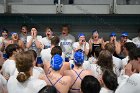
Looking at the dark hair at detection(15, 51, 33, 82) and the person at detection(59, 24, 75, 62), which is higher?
the person at detection(59, 24, 75, 62)

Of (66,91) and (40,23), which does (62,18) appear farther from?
(66,91)

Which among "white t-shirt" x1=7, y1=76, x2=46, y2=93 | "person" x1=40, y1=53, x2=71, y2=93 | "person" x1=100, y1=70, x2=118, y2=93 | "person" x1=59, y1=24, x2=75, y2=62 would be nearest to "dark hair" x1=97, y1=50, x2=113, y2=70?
"person" x1=40, y1=53, x2=71, y2=93

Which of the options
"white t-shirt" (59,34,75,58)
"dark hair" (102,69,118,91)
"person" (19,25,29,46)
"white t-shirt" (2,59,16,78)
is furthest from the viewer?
"person" (19,25,29,46)

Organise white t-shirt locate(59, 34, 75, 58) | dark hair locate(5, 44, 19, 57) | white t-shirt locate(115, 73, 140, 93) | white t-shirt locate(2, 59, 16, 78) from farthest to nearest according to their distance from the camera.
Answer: white t-shirt locate(59, 34, 75, 58) → dark hair locate(5, 44, 19, 57) → white t-shirt locate(2, 59, 16, 78) → white t-shirt locate(115, 73, 140, 93)

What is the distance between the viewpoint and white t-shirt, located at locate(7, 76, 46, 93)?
3.29m

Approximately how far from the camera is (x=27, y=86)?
10.9ft

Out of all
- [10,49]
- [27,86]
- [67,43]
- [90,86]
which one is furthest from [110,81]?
[67,43]

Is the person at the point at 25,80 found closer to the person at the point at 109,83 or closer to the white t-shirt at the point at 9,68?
the person at the point at 109,83

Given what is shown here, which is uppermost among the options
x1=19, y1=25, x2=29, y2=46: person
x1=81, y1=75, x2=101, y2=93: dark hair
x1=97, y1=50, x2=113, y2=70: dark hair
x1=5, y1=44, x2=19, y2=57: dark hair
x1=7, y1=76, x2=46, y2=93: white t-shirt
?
x1=19, y1=25, x2=29, y2=46: person

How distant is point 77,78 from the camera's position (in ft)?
13.5

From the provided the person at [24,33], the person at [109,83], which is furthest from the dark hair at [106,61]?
the person at [24,33]

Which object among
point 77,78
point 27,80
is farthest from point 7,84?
point 77,78

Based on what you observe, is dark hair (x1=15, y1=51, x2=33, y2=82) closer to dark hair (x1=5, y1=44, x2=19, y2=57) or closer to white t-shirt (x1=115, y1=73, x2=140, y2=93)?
white t-shirt (x1=115, y1=73, x2=140, y2=93)

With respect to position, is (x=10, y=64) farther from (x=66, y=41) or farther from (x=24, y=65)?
(x=66, y=41)
